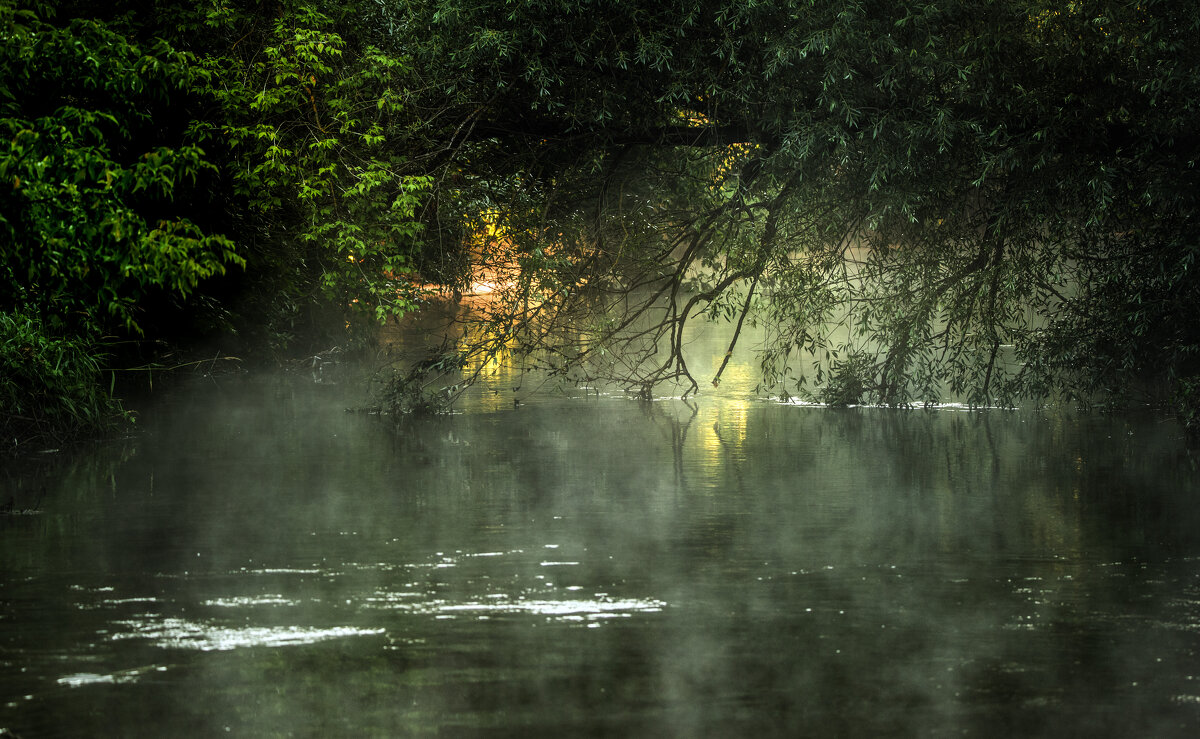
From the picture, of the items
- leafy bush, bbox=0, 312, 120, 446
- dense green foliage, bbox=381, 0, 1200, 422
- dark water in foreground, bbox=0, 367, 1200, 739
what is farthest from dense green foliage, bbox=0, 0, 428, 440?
dark water in foreground, bbox=0, 367, 1200, 739

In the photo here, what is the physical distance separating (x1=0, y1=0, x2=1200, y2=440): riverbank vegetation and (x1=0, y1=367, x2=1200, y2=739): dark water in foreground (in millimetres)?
1890

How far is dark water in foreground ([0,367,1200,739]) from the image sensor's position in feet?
18.8

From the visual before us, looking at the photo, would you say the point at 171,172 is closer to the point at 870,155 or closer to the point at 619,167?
the point at 619,167

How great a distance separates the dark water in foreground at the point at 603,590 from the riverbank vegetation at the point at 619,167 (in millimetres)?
1890

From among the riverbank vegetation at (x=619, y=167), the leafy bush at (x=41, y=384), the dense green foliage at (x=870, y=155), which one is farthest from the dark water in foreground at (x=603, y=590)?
the dense green foliage at (x=870, y=155)

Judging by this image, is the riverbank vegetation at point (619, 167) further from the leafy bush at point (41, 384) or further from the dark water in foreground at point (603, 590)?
the dark water in foreground at point (603, 590)

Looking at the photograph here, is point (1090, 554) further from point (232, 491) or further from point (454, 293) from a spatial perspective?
point (454, 293)

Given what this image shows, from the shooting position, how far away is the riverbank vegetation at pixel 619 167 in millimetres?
11352

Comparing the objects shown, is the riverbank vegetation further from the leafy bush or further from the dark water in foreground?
the dark water in foreground

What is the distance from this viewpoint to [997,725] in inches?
216

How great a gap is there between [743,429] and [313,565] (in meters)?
7.70

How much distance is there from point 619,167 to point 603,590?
8367mm

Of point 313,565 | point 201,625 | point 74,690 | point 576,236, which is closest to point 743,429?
point 576,236

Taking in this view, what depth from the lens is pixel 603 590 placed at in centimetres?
777
